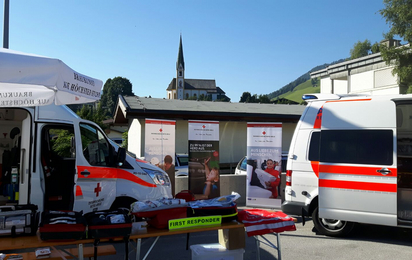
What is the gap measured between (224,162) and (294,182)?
10468 mm

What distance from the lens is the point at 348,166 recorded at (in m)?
6.54

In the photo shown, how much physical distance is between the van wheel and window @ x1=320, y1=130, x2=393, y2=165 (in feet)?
3.87

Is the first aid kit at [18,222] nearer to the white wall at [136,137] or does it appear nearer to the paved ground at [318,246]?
the paved ground at [318,246]

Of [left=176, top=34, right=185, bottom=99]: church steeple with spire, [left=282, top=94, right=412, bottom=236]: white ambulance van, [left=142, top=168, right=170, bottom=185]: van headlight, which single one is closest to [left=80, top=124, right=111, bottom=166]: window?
[left=142, top=168, right=170, bottom=185]: van headlight

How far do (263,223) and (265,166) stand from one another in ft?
18.0

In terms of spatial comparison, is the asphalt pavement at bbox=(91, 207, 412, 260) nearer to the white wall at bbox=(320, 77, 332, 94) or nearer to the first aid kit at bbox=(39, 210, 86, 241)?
the first aid kit at bbox=(39, 210, 86, 241)

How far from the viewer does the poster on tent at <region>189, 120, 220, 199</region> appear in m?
9.99

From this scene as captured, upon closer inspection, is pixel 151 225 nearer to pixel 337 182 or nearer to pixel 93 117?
pixel 337 182

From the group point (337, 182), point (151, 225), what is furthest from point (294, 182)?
point (151, 225)

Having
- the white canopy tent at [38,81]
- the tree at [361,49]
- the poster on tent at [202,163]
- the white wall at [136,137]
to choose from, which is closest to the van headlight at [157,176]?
the white canopy tent at [38,81]

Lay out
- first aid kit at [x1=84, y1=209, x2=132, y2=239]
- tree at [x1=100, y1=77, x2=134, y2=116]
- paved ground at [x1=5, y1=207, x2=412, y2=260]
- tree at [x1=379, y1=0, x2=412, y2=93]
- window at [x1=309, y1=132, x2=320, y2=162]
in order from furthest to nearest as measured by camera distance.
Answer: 1. tree at [x1=100, y1=77, x2=134, y2=116]
2. tree at [x1=379, y1=0, x2=412, y2=93]
3. window at [x1=309, y1=132, x2=320, y2=162]
4. paved ground at [x1=5, y1=207, x2=412, y2=260]
5. first aid kit at [x1=84, y1=209, x2=132, y2=239]

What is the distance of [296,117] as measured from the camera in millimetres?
17703

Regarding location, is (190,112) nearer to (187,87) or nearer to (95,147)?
(95,147)

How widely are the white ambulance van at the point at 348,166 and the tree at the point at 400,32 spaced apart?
1219cm
